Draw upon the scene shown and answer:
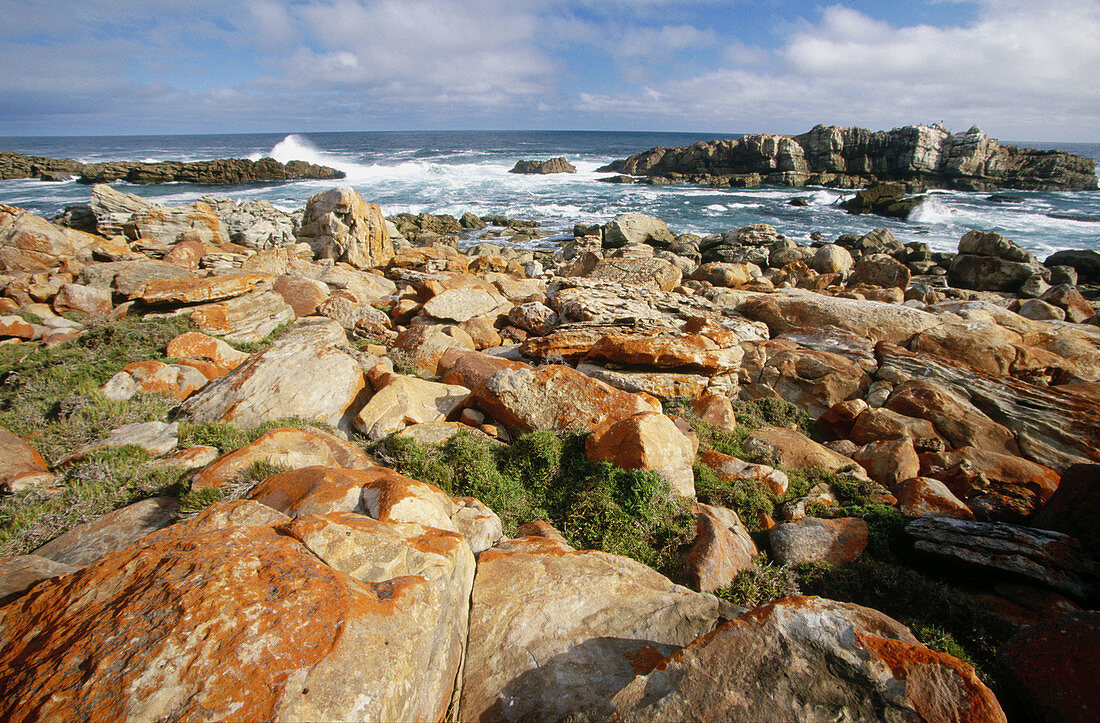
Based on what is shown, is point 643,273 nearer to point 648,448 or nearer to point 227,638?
point 648,448

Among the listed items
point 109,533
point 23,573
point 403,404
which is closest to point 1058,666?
point 403,404

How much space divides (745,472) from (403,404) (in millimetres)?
5035

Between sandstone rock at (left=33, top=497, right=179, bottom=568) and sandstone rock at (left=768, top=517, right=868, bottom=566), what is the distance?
246 inches

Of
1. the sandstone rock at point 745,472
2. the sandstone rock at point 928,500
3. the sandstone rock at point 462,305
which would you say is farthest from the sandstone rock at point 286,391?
the sandstone rock at point 928,500

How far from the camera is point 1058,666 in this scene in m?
3.21

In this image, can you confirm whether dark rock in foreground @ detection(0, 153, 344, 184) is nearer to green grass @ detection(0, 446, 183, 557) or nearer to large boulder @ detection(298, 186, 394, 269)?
large boulder @ detection(298, 186, 394, 269)

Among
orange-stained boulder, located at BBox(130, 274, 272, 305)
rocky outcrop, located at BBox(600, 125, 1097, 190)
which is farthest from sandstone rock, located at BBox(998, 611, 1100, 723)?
rocky outcrop, located at BBox(600, 125, 1097, 190)

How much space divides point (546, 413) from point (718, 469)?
2.58 m

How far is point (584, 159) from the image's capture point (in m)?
87.3

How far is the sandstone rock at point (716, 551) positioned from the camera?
4.66 m

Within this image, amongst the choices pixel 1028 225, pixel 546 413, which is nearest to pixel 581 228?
pixel 546 413

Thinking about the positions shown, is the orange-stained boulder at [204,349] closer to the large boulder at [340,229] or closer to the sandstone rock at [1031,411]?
the large boulder at [340,229]

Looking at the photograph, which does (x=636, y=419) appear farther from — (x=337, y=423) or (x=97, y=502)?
(x=97, y=502)

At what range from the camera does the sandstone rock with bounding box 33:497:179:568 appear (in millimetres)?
3973
